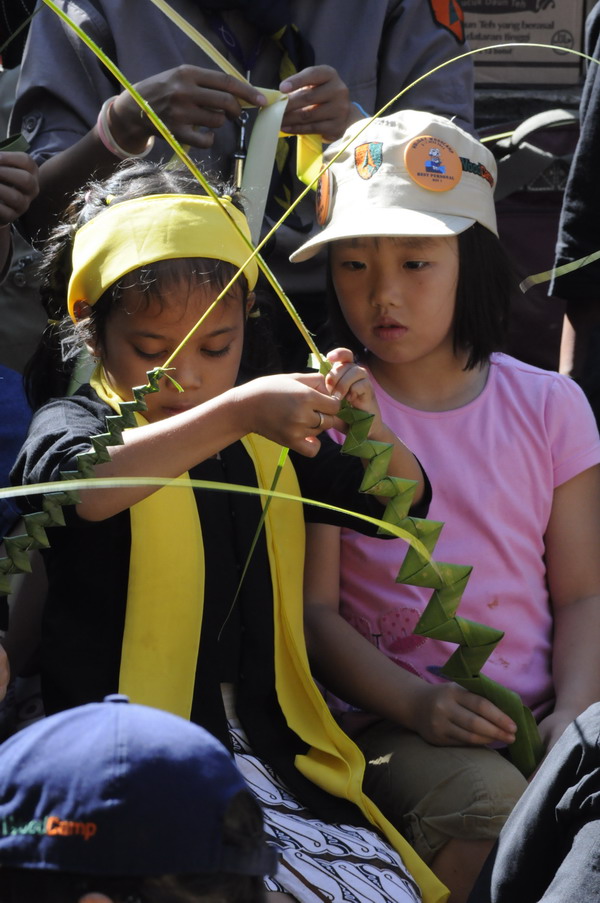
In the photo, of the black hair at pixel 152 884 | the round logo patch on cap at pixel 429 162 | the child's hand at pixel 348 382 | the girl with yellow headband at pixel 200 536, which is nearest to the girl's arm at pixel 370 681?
the girl with yellow headband at pixel 200 536

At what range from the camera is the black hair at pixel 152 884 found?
1020 mm

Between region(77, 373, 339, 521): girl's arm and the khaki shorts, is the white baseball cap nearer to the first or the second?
region(77, 373, 339, 521): girl's arm

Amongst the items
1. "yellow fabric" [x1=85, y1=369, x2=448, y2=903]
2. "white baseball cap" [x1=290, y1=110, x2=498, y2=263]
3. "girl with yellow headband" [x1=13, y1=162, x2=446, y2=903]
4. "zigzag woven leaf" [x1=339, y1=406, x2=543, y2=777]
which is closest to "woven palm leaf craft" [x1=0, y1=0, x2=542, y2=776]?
"zigzag woven leaf" [x1=339, y1=406, x2=543, y2=777]

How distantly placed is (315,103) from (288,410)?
0.91 metres

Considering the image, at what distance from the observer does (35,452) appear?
174 centimetres

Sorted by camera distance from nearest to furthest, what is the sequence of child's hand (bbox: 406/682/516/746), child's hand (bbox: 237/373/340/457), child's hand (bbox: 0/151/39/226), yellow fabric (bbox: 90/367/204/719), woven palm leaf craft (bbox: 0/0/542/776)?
woven palm leaf craft (bbox: 0/0/542/776), child's hand (bbox: 237/373/340/457), yellow fabric (bbox: 90/367/204/719), child's hand (bbox: 406/682/516/746), child's hand (bbox: 0/151/39/226)

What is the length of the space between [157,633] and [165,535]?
14 centimetres

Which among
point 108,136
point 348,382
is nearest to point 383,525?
point 348,382

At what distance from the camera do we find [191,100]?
2189 millimetres

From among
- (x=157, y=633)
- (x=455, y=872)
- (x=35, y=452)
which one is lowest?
(x=455, y=872)

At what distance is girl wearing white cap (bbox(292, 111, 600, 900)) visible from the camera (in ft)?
6.82

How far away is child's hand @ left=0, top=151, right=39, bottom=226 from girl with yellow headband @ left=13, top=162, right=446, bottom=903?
0.14 metres

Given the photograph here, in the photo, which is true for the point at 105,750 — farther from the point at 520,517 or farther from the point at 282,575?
the point at 520,517

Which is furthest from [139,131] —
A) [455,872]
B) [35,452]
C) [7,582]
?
[455,872]
